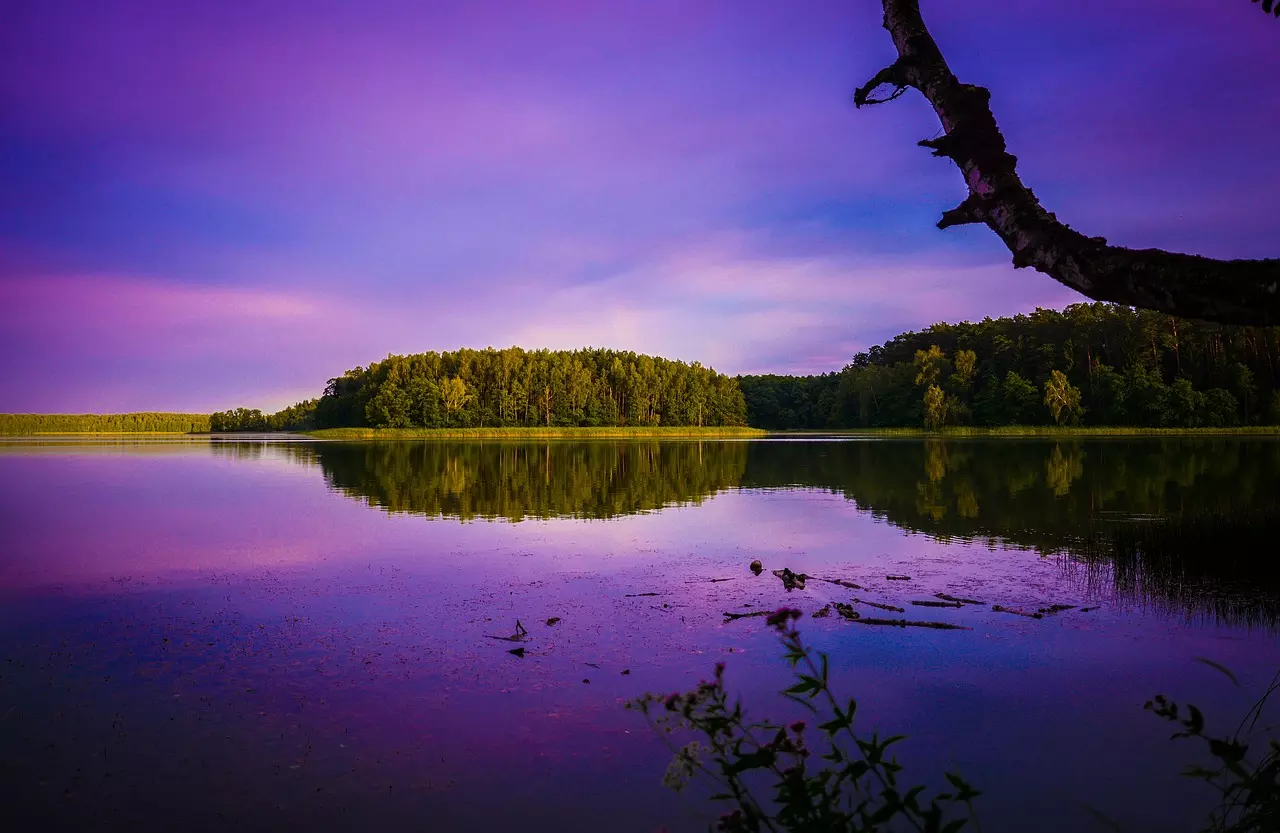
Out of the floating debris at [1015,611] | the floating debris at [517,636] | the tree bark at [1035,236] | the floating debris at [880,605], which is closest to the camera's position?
the tree bark at [1035,236]

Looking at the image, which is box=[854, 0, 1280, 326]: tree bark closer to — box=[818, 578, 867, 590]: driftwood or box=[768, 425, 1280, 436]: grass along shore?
box=[818, 578, 867, 590]: driftwood

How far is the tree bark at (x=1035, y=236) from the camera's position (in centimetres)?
230

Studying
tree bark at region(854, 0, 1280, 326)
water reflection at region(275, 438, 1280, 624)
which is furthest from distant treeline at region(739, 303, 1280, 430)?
tree bark at region(854, 0, 1280, 326)

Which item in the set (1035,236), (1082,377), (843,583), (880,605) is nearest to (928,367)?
(1082,377)

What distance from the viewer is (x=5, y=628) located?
9.58 m

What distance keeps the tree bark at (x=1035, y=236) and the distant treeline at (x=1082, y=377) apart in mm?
92763

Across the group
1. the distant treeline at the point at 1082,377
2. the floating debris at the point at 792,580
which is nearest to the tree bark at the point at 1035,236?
the floating debris at the point at 792,580

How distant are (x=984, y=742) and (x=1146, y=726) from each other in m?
1.50

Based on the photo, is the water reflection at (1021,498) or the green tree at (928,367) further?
the green tree at (928,367)

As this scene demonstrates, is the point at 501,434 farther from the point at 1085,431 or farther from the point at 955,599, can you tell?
the point at 955,599

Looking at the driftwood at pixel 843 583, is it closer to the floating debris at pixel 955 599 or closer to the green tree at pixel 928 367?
the floating debris at pixel 955 599

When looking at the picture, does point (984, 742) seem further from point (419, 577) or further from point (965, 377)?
point (965, 377)

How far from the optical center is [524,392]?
→ 447ft

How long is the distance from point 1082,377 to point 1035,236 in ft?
391
